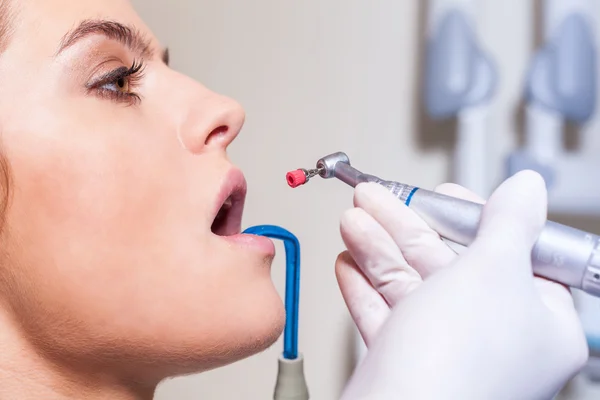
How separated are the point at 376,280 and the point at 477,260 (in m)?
0.11

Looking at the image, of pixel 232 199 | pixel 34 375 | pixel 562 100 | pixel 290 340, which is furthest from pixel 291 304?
pixel 562 100

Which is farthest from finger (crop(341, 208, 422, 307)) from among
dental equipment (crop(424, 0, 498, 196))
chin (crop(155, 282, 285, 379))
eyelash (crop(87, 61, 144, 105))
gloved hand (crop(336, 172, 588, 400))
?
dental equipment (crop(424, 0, 498, 196))

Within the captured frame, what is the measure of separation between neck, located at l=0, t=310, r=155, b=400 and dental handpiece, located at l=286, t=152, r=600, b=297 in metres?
0.31

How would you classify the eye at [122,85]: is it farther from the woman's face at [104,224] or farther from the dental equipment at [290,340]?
the dental equipment at [290,340]

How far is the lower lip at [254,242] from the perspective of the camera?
0.60 meters

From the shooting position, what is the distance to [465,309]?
467 millimetres

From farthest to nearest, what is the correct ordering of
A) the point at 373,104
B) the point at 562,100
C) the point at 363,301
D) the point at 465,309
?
the point at 373,104 → the point at 562,100 → the point at 363,301 → the point at 465,309

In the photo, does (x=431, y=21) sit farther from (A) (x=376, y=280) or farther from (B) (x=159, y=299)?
(B) (x=159, y=299)

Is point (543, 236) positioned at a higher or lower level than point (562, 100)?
lower

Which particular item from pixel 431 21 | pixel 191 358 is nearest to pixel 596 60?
pixel 431 21

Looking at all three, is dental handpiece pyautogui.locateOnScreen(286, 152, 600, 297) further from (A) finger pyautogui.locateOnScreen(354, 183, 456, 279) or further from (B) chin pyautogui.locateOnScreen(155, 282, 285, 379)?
(B) chin pyautogui.locateOnScreen(155, 282, 285, 379)

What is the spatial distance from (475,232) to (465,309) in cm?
9

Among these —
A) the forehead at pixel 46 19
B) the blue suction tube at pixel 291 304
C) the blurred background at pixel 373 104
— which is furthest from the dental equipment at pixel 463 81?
the forehead at pixel 46 19

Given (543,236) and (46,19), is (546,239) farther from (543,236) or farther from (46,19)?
(46,19)
